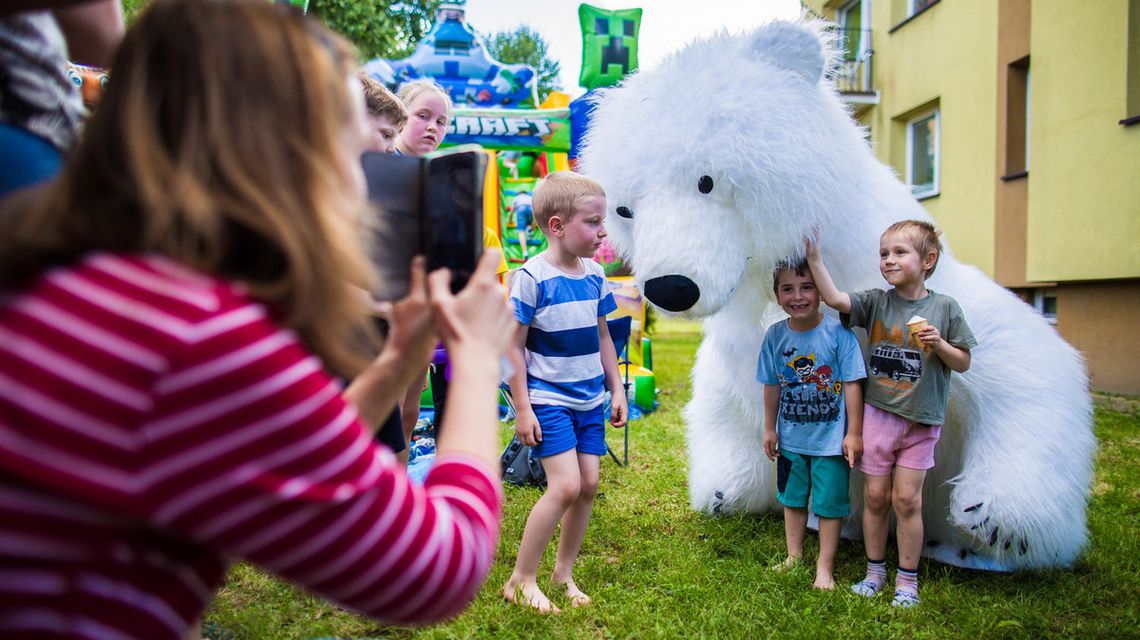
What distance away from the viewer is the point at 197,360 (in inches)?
24.8

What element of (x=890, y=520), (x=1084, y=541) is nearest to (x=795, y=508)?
(x=890, y=520)

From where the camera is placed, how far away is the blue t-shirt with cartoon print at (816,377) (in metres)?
2.55

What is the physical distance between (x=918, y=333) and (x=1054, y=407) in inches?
24.4

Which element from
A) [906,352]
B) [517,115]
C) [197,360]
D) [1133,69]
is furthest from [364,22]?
[197,360]

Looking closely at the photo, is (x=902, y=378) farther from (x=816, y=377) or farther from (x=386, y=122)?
(x=386, y=122)

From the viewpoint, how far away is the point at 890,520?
2.84 m

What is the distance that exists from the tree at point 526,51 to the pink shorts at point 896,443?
77.0 ft

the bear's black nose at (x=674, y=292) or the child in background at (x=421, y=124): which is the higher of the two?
the child in background at (x=421, y=124)

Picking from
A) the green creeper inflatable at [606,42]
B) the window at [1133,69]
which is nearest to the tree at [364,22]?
the green creeper inflatable at [606,42]

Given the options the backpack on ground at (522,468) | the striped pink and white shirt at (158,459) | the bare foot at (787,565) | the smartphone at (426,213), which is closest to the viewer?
the striped pink and white shirt at (158,459)

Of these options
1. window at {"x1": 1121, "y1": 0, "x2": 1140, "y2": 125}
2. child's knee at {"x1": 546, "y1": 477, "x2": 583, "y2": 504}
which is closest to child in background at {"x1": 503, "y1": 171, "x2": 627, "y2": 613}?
child's knee at {"x1": 546, "y1": 477, "x2": 583, "y2": 504}

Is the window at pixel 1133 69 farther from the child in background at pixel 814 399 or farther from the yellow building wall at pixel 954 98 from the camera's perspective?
the child in background at pixel 814 399

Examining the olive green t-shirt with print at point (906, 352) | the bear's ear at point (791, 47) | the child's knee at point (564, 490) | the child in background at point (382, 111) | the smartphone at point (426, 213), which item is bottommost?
the child's knee at point (564, 490)

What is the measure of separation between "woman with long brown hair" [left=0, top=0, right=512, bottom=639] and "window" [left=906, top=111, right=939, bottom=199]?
995 centimetres
